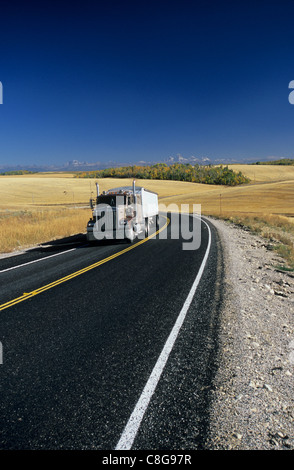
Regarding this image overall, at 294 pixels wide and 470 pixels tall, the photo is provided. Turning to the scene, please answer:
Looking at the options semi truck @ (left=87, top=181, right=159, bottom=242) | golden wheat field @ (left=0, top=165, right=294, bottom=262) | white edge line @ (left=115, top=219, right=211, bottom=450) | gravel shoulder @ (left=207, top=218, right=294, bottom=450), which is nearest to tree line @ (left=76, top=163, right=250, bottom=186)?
golden wheat field @ (left=0, top=165, right=294, bottom=262)

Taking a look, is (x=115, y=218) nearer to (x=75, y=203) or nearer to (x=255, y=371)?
(x=255, y=371)

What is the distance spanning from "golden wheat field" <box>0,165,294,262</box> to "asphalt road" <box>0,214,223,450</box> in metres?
7.75

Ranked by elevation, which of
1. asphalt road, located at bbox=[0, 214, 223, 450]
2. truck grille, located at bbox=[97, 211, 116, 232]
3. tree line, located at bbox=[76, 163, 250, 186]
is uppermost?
tree line, located at bbox=[76, 163, 250, 186]

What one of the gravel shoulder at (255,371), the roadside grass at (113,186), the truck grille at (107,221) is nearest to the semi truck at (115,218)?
the truck grille at (107,221)

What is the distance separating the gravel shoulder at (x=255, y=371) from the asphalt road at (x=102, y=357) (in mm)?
184

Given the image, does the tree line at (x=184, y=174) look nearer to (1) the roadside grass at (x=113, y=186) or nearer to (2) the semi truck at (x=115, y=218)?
(1) the roadside grass at (x=113, y=186)

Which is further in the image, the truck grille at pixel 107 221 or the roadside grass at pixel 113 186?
the roadside grass at pixel 113 186

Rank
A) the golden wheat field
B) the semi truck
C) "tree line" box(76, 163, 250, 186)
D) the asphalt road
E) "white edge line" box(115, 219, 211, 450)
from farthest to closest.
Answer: "tree line" box(76, 163, 250, 186), the golden wheat field, the semi truck, the asphalt road, "white edge line" box(115, 219, 211, 450)

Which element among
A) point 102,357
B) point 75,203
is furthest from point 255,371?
point 75,203

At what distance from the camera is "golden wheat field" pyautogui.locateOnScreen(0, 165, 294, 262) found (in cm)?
1608

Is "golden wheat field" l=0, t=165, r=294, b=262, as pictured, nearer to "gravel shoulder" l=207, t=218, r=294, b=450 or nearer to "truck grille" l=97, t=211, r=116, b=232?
"truck grille" l=97, t=211, r=116, b=232

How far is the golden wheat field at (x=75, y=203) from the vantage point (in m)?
16.1

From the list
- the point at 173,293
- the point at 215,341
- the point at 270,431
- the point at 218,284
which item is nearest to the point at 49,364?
the point at 215,341

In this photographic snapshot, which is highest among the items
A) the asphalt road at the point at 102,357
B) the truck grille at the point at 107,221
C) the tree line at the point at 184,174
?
the tree line at the point at 184,174
